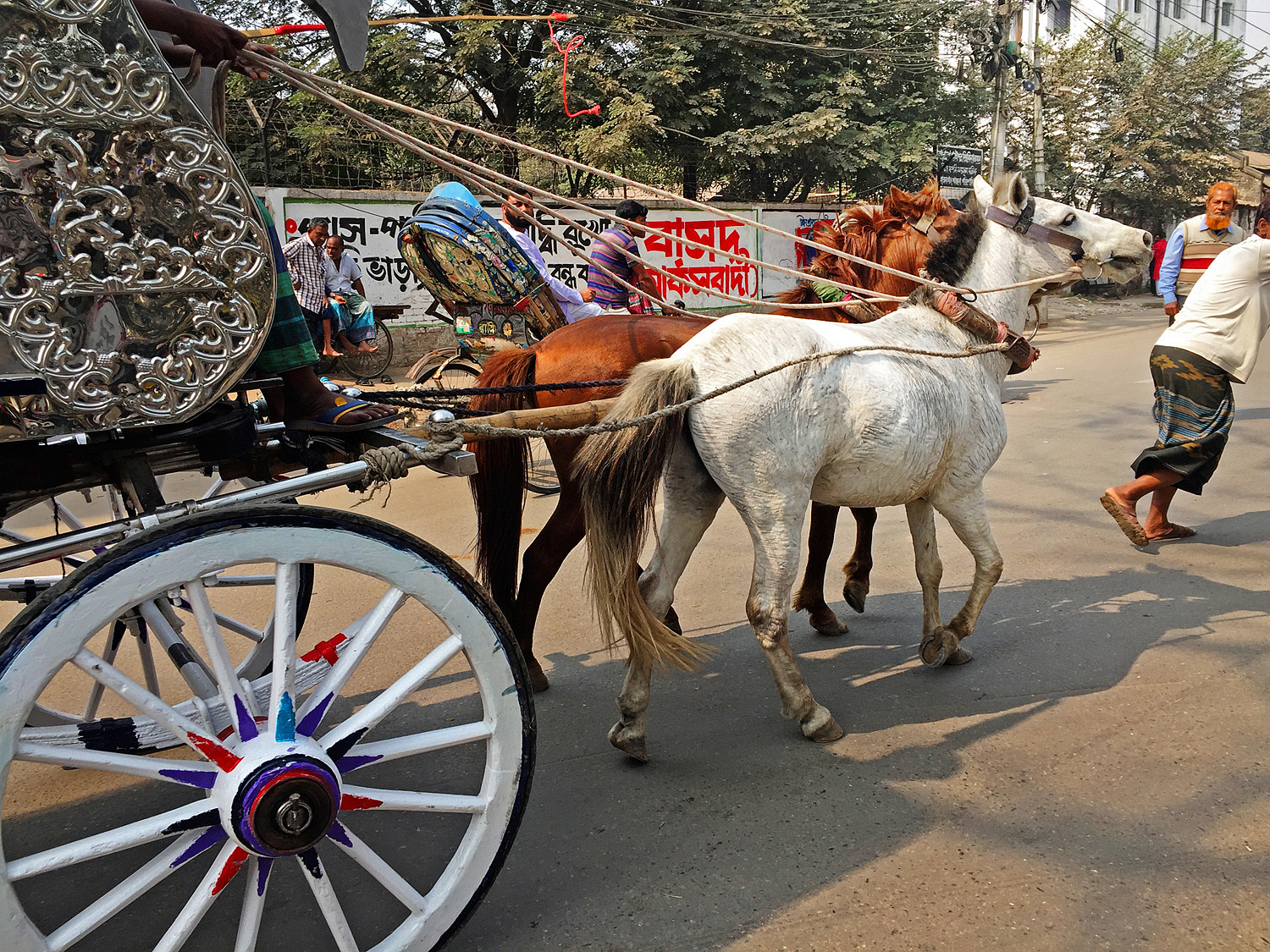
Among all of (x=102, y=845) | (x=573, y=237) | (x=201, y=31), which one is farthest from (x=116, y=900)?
(x=573, y=237)

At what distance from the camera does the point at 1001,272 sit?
363cm

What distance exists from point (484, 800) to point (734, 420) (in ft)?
4.52

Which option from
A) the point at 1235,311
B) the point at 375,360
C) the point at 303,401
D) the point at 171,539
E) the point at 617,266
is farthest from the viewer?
the point at 375,360

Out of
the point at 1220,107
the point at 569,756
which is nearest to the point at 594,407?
the point at 569,756

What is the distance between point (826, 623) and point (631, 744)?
1396 mm

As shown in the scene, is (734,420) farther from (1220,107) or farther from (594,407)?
(1220,107)

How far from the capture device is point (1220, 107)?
24625mm

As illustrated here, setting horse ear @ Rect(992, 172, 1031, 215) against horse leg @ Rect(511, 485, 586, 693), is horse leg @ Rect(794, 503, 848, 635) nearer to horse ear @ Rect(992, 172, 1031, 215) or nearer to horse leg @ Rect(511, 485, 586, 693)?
horse leg @ Rect(511, 485, 586, 693)

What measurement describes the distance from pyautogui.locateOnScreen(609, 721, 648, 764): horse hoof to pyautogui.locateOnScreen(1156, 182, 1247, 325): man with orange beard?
5.08 meters

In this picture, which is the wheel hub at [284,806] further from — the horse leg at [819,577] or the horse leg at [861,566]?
the horse leg at [861,566]

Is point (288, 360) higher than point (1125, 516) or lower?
higher

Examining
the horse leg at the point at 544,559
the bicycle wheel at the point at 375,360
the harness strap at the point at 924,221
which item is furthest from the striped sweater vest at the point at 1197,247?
the bicycle wheel at the point at 375,360

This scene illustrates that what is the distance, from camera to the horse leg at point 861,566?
4066mm

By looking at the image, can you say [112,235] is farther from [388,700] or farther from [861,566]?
[861,566]
